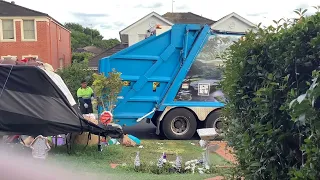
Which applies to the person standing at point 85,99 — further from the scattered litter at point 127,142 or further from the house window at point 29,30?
the house window at point 29,30

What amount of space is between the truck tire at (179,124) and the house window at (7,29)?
21.7m

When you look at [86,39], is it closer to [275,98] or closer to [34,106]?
[34,106]

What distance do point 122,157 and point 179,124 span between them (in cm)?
320

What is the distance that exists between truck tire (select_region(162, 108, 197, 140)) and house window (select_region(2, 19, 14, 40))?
21688 mm

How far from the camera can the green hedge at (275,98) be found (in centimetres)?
289

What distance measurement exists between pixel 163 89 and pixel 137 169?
4023 mm

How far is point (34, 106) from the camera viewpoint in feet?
23.3

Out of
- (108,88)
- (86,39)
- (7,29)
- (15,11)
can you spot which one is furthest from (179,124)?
(86,39)

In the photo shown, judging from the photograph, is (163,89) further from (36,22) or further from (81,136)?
(36,22)

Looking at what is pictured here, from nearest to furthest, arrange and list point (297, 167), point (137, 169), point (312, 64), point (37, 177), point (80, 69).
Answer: point (312, 64) < point (297, 167) < point (37, 177) < point (137, 169) < point (80, 69)

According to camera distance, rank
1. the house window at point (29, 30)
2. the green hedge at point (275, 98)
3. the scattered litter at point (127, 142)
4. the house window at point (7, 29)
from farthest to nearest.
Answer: the house window at point (29, 30) → the house window at point (7, 29) → the scattered litter at point (127, 142) → the green hedge at point (275, 98)

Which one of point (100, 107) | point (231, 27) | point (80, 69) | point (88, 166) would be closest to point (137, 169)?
point (88, 166)

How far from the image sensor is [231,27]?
2961 centimetres

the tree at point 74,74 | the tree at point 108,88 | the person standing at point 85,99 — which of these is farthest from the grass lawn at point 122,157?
the tree at point 74,74
